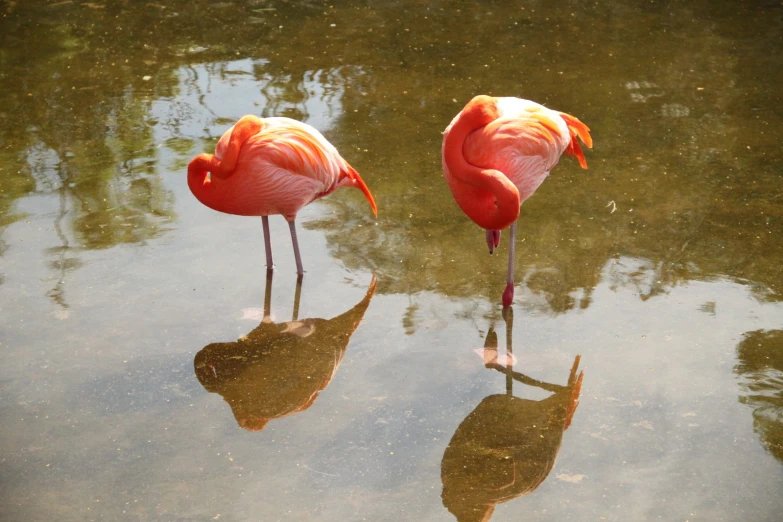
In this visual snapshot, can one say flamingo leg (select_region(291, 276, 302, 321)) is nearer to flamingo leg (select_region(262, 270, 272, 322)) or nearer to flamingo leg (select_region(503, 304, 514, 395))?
flamingo leg (select_region(262, 270, 272, 322))

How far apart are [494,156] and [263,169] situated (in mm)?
885

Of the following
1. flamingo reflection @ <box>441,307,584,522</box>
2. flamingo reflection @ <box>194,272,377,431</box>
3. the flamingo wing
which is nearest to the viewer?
flamingo reflection @ <box>441,307,584,522</box>

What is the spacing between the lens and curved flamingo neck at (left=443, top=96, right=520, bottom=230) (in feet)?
10.5

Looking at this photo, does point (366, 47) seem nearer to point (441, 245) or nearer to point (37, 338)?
point (441, 245)

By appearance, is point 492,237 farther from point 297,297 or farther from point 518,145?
point 297,297

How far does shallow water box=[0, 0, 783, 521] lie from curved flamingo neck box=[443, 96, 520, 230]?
0.48m

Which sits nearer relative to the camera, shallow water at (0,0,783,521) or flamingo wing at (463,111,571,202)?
shallow water at (0,0,783,521)

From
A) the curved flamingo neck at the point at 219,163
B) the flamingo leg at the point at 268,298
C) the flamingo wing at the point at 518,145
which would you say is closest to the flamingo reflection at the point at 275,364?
the flamingo leg at the point at 268,298

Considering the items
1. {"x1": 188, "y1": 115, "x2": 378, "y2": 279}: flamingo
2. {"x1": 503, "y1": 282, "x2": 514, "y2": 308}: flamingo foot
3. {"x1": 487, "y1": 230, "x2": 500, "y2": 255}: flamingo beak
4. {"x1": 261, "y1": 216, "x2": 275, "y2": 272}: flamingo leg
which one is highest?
{"x1": 188, "y1": 115, "x2": 378, "y2": 279}: flamingo

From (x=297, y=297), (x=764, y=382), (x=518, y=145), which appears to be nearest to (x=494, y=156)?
(x=518, y=145)

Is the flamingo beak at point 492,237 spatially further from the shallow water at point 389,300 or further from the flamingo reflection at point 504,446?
the flamingo reflection at point 504,446

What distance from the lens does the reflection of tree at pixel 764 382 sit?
291 cm

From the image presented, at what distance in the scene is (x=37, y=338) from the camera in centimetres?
337

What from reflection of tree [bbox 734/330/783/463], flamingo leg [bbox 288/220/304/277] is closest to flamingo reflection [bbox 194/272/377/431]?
flamingo leg [bbox 288/220/304/277]
